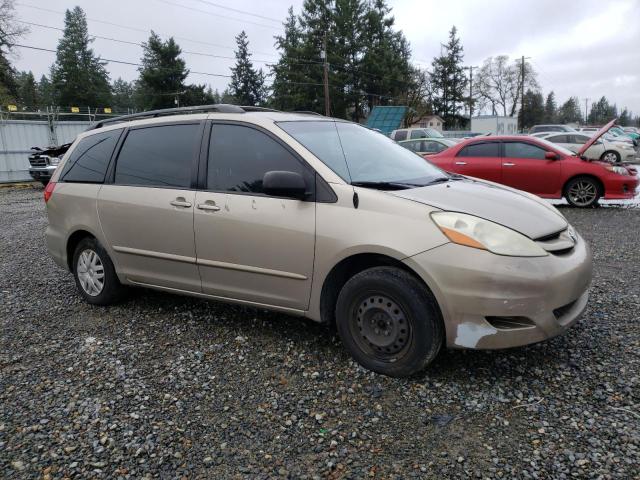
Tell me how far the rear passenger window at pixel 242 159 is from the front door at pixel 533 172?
744 cm

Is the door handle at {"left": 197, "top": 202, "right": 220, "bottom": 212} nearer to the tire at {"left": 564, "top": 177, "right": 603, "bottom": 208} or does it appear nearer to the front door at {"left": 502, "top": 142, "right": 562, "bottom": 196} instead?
the front door at {"left": 502, "top": 142, "right": 562, "bottom": 196}

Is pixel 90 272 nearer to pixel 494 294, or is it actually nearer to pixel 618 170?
pixel 494 294

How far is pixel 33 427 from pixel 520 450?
8.49ft

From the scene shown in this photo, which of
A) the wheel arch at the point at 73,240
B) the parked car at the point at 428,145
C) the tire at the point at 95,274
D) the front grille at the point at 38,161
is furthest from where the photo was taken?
the front grille at the point at 38,161

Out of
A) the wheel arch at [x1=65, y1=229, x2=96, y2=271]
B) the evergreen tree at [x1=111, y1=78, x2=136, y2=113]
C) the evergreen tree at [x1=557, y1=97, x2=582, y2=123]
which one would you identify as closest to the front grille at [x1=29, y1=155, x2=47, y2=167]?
the wheel arch at [x1=65, y1=229, x2=96, y2=271]

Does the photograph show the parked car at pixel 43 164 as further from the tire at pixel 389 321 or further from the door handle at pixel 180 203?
the tire at pixel 389 321

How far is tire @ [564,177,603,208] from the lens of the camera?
9.70m

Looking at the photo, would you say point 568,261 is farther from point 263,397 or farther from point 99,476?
point 99,476

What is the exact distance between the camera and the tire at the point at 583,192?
970cm

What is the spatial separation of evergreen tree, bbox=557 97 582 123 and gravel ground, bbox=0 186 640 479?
117115mm

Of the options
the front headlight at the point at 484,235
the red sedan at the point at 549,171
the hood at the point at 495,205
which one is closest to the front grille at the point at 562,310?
the front headlight at the point at 484,235

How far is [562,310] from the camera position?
2980 mm

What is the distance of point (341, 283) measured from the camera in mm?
3365

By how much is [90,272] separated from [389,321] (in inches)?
119
